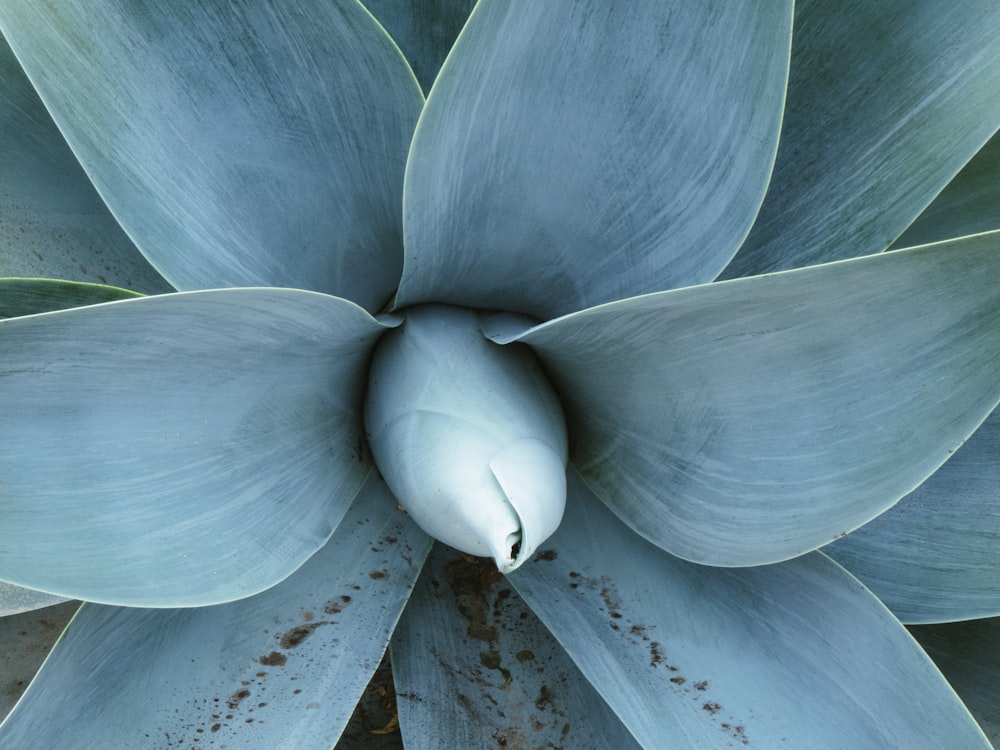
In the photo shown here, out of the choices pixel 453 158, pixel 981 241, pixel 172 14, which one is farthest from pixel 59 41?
pixel 981 241

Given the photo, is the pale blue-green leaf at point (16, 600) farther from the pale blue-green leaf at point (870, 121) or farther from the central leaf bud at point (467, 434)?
the pale blue-green leaf at point (870, 121)

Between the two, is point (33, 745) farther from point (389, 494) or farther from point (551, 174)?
point (551, 174)

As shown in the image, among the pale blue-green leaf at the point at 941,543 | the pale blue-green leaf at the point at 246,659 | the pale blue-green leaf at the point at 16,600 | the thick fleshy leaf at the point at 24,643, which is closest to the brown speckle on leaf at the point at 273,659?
the pale blue-green leaf at the point at 246,659

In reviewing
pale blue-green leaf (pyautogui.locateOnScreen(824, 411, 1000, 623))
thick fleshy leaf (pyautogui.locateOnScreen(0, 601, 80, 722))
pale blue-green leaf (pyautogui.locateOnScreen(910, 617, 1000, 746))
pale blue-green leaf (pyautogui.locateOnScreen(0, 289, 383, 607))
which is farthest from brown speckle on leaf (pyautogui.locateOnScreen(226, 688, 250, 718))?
→ pale blue-green leaf (pyautogui.locateOnScreen(910, 617, 1000, 746))

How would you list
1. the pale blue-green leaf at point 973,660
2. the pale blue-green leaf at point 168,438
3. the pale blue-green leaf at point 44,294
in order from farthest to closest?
the pale blue-green leaf at point 973,660, the pale blue-green leaf at point 44,294, the pale blue-green leaf at point 168,438

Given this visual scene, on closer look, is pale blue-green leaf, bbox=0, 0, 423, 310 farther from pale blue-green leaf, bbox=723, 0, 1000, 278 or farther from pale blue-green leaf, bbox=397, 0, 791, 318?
pale blue-green leaf, bbox=723, 0, 1000, 278

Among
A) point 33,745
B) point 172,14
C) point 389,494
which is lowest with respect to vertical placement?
point 33,745
